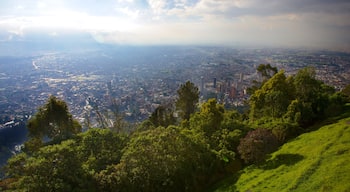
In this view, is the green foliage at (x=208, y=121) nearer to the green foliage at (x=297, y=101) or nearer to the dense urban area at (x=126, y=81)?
the green foliage at (x=297, y=101)

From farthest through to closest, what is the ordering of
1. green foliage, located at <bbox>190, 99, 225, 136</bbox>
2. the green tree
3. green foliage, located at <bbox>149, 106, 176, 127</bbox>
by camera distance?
green foliage, located at <bbox>149, 106, 176, 127</bbox> → the green tree → green foliage, located at <bbox>190, 99, 225, 136</bbox>

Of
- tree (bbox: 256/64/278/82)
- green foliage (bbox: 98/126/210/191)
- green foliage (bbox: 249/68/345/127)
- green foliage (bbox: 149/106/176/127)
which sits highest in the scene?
tree (bbox: 256/64/278/82)

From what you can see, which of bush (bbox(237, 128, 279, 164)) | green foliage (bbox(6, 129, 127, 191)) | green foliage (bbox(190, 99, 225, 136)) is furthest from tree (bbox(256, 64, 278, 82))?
green foliage (bbox(6, 129, 127, 191))

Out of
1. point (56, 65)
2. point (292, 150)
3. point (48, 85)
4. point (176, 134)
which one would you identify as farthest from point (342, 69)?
point (56, 65)

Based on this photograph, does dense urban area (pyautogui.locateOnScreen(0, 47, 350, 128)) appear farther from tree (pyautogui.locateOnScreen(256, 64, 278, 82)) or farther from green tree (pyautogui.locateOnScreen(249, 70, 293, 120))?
green tree (pyautogui.locateOnScreen(249, 70, 293, 120))

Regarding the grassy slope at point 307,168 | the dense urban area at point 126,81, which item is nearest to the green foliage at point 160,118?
the dense urban area at point 126,81

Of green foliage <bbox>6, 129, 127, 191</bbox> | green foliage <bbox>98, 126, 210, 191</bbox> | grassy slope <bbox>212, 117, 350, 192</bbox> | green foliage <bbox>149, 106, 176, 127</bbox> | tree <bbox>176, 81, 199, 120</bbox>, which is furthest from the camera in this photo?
tree <bbox>176, 81, 199, 120</bbox>

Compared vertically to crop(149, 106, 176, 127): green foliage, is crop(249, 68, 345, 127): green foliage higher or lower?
higher
